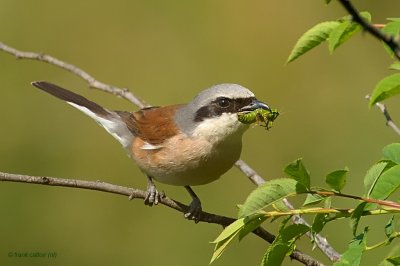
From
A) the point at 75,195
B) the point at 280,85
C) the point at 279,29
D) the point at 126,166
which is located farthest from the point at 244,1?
the point at 75,195

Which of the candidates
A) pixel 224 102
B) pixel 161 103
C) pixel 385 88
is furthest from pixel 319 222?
pixel 161 103

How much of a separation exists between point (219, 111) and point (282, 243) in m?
1.73

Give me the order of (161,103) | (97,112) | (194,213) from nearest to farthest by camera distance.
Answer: (194,213) → (97,112) → (161,103)

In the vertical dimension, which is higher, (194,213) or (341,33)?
(341,33)

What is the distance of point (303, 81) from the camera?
7.49 m

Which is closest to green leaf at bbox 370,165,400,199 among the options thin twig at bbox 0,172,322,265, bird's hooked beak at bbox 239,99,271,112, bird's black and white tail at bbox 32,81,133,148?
thin twig at bbox 0,172,322,265

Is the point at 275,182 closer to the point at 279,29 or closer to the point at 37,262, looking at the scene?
the point at 37,262

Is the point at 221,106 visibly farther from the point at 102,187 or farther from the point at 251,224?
the point at 251,224

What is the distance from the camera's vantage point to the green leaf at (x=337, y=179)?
1.86 meters

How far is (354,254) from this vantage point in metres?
A: 1.86

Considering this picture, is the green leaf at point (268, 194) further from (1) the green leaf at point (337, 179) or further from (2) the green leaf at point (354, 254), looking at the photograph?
(2) the green leaf at point (354, 254)

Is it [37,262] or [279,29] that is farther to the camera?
[279,29]

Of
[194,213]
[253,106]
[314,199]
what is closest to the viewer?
[314,199]

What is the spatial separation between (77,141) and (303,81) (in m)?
2.39
